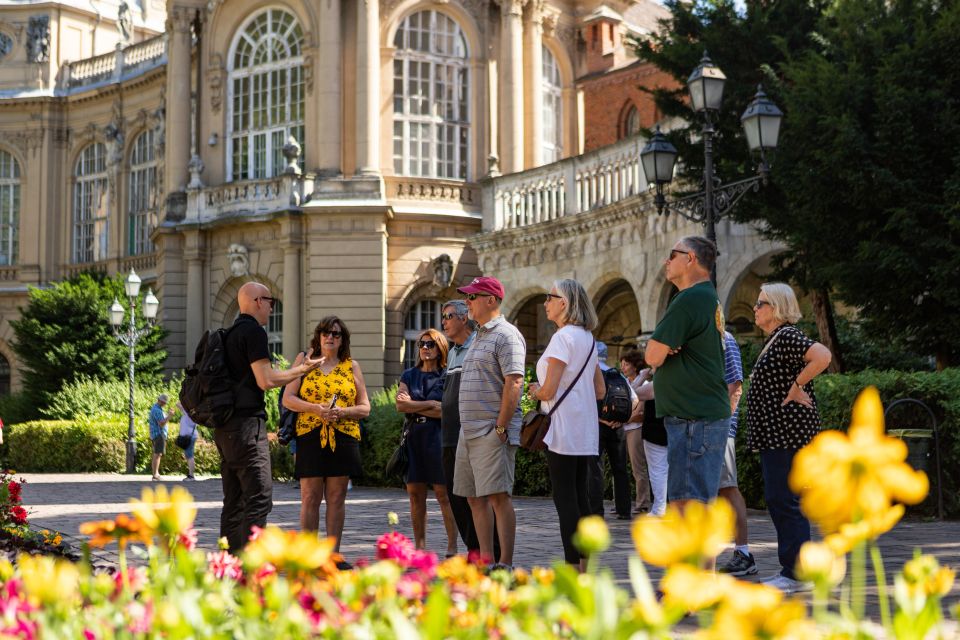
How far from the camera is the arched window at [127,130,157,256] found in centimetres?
4500

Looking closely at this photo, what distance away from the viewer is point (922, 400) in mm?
12672

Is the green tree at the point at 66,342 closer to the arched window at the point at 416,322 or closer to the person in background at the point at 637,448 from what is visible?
the arched window at the point at 416,322

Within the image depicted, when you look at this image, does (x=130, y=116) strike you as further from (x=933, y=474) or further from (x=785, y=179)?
(x=933, y=474)

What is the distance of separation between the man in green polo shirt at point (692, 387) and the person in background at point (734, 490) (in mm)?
1111

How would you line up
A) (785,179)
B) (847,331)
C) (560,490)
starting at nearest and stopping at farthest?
(560,490) → (785,179) → (847,331)

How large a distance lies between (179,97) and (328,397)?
99.5 feet

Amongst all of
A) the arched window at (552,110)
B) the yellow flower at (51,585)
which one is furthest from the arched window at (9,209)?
the yellow flower at (51,585)

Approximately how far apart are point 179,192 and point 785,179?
2332 cm

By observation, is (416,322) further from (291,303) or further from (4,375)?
(4,375)

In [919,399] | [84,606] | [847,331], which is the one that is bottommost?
[84,606]

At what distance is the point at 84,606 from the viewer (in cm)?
381

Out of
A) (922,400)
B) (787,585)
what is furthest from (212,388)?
(922,400)

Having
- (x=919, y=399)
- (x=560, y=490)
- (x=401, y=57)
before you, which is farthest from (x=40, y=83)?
(x=560, y=490)

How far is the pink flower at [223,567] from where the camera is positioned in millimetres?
4305
